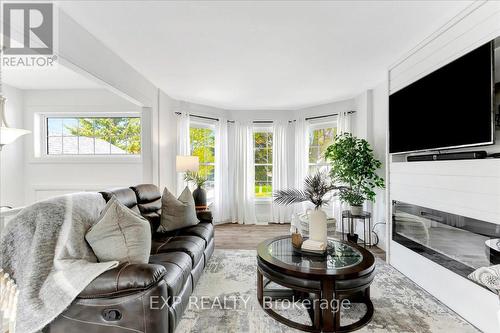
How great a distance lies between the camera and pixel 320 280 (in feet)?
5.80

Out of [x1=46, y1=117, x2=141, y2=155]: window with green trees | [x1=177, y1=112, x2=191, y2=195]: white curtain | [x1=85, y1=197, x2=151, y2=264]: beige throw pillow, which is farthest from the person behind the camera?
[x1=177, y1=112, x2=191, y2=195]: white curtain

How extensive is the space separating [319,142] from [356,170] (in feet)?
4.96

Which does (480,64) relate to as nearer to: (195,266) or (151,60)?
(195,266)

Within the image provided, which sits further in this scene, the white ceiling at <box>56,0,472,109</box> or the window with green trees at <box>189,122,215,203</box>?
the window with green trees at <box>189,122,215,203</box>

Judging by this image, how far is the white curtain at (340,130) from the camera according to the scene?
447 cm

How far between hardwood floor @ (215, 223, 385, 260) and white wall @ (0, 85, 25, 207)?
3457mm

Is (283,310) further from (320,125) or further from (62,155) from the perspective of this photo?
(62,155)

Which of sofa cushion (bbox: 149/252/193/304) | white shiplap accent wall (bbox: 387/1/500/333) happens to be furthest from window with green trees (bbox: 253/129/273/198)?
sofa cushion (bbox: 149/252/193/304)

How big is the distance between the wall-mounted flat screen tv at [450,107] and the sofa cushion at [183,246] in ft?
8.28

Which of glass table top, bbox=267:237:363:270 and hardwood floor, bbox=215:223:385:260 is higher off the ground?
glass table top, bbox=267:237:363:270

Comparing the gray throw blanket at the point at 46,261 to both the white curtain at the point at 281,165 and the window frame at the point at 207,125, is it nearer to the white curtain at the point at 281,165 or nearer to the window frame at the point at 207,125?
the window frame at the point at 207,125

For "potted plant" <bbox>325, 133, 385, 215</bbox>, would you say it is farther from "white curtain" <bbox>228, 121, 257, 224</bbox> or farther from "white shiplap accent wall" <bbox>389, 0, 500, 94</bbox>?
"white curtain" <bbox>228, 121, 257, 224</bbox>

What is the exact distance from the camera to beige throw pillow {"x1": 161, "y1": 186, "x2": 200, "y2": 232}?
2826mm

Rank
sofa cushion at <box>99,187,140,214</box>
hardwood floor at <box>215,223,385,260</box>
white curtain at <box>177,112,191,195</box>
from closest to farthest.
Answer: sofa cushion at <box>99,187,140,214</box>
hardwood floor at <box>215,223,385,260</box>
white curtain at <box>177,112,191,195</box>
